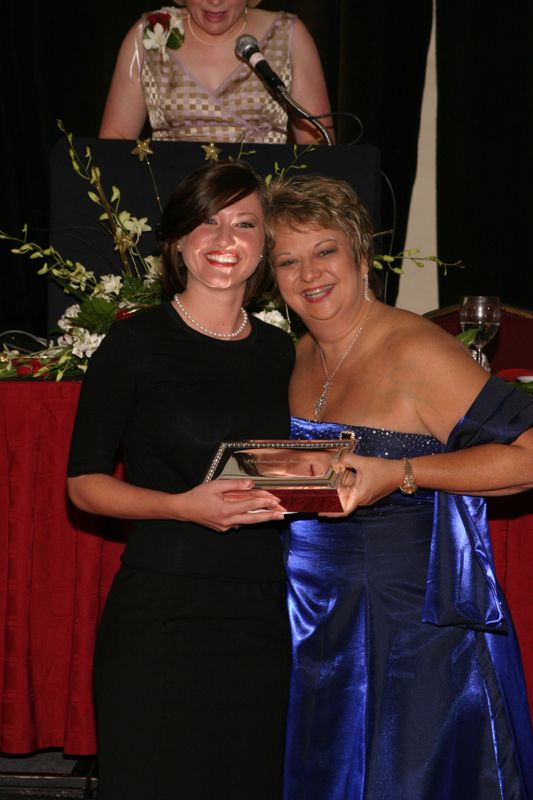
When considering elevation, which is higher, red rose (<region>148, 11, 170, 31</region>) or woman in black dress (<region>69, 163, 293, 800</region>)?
red rose (<region>148, 11, 170, 31</region>)

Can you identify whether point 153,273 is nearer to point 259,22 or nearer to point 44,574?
point 44,574

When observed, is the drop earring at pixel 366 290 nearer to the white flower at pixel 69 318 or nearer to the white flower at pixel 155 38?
the white flower at pixel 69 318

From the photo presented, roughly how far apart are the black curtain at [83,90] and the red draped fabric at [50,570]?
2.42 metres

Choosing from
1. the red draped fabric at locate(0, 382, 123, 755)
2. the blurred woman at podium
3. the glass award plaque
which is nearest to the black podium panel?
the blurred woman at podium

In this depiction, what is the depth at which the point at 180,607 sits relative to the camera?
2012 mm

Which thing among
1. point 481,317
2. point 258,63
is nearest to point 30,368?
point 258,63

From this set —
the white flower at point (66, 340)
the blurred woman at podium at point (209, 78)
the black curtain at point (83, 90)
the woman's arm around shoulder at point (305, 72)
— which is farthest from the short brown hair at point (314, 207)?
the black curtain at point (83, 90)

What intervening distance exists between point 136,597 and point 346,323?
77 centimetres

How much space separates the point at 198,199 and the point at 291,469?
0.63 m

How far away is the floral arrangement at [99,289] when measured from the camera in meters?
2.64

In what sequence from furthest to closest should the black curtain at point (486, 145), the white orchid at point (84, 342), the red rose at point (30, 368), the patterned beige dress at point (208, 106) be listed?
the black curtain at point (486, 145), the patterned beige dress at point (208, 106), the red rose at point (30, 368), the white orchid at point (84, 342)

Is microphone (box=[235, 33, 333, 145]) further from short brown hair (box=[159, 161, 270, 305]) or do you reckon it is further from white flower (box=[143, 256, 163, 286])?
short brown hair (box=[159, 161, 270, 305])

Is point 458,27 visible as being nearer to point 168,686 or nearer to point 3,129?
point 3,129

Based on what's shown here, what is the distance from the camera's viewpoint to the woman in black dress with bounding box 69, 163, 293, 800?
6.45 ft
